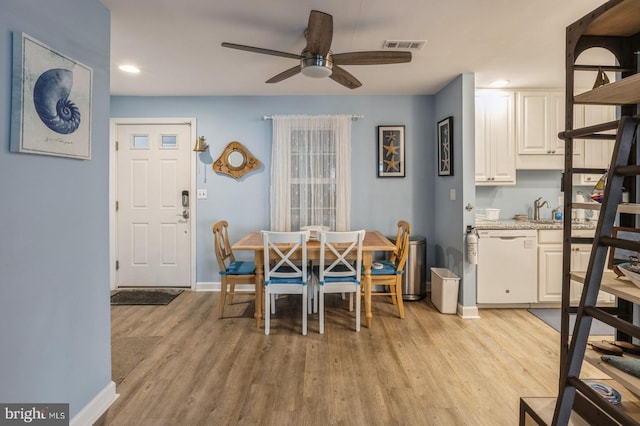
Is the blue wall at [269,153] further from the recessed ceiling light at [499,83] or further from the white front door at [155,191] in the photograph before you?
the recessed ceiling light at [499,83]

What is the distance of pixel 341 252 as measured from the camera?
3.12 m

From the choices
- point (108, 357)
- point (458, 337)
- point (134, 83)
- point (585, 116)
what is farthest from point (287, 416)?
point (585, 116)

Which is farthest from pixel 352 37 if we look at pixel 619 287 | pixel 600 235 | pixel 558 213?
pixel 558 213

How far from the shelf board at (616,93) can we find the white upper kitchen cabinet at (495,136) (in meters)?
2.44

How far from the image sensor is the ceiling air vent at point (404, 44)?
2609mm

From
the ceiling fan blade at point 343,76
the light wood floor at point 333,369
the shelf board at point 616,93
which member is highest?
the ceiling fan blade at point 343,76

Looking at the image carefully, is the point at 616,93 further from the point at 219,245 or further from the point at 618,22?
the point at 219,245

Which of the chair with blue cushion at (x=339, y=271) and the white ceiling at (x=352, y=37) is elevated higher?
the white ceiling at (x=352, y=37)

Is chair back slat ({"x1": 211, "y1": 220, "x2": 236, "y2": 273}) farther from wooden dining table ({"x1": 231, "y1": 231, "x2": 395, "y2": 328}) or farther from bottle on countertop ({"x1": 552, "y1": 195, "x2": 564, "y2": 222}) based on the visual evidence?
bottle on countertop ({"x1": 552, "y1": 195, "x2": 564, "y2": 222})

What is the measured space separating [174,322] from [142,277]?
1.33 meters

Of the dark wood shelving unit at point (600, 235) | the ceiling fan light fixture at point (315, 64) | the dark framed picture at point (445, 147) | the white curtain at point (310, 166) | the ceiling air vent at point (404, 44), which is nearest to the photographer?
the dark wood shelving unit at point (600, 235)

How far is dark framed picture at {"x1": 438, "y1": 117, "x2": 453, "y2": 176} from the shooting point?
3.62 meters

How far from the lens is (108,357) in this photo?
81.7 inches

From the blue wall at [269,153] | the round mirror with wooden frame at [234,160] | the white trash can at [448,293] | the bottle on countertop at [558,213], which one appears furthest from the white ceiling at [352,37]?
the white trash can at [448,293]
